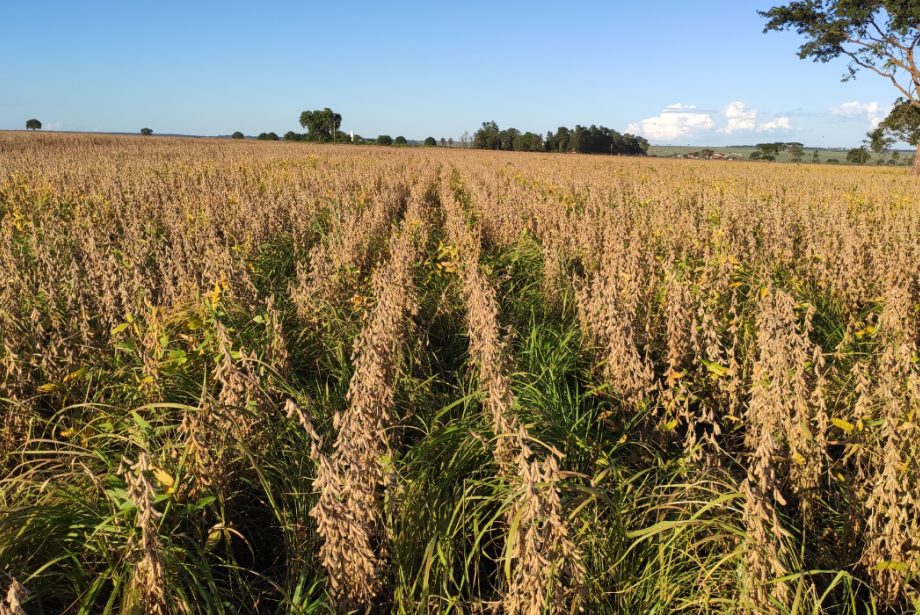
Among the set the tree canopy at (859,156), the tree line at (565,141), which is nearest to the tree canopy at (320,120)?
the tree line at (565,141)

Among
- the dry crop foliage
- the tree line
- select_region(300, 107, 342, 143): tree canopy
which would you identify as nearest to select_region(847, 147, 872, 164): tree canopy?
the tree line

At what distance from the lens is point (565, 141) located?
76.4 metres

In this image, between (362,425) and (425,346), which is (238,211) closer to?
(425,346)

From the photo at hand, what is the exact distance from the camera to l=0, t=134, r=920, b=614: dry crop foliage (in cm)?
176

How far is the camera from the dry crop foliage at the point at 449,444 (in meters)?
1.76

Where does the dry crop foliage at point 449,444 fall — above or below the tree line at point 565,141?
below

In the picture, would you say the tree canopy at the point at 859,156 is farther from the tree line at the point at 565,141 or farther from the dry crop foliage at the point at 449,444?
the dry crop foliage at the point at 449,444

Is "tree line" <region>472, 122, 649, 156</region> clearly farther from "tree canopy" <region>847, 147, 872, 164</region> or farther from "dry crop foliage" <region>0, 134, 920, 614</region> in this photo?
"dry crop foliage" <region>0, 134, 920, 614</region>

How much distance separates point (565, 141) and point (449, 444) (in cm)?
7942

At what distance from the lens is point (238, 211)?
7070 millimetres

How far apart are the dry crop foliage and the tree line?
67169 mm

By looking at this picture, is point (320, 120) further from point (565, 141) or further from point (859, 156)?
point (859, 156)

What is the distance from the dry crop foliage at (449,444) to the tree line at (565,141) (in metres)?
67.2

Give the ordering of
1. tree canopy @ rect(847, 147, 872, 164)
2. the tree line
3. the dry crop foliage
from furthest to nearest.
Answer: the tree line
tree canopy @ rect(847, 147, 872, 164)
the dry crop foliage
